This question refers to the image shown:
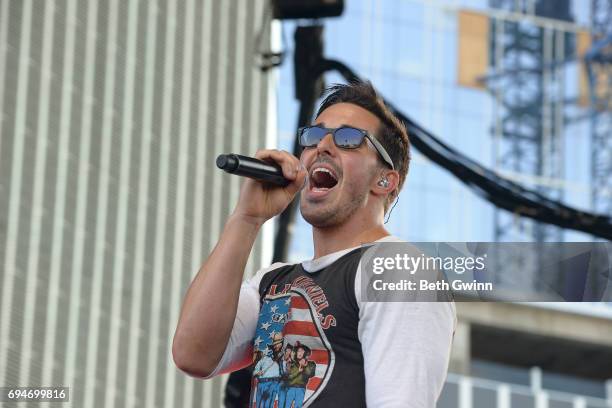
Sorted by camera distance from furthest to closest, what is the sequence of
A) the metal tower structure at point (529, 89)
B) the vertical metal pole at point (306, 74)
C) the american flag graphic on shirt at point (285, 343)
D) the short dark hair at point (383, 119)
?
the metal tower structure at point (529, 89) < the vertical metal pole at point (306, 74) < the short dark hair at point (383, 119) < the american flag graphic on shirt at point (285, 343)

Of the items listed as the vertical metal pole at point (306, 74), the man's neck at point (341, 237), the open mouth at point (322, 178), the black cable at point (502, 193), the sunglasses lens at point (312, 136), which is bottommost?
the man's neck at point (341, 237)

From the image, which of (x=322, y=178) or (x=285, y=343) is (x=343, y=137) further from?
(x=285, y=343)

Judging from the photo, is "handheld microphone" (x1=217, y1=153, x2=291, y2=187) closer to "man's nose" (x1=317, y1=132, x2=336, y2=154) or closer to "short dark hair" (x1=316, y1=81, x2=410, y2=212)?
"man's nose" (x1=317, y1=132, x2=336, y2=154)

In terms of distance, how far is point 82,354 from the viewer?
1462 centimetres

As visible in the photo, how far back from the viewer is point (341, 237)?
358 cm

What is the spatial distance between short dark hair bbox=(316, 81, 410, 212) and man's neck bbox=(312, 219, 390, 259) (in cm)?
16

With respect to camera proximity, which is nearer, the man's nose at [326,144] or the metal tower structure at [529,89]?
the man's nose at [326,144]

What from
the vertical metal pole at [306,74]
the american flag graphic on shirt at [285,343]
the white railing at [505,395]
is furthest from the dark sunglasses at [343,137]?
the white railing at [505,395]

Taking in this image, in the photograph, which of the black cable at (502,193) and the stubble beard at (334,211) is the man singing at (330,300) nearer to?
the stubble beard at (334,211)

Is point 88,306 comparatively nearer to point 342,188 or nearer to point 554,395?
point 342,188

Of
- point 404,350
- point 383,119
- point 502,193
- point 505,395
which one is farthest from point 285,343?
point 505,395

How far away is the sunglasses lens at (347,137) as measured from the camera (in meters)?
3.61

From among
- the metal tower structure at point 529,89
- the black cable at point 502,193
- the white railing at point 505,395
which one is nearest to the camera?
the black cable at point 502,193

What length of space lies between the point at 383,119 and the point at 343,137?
16cm
